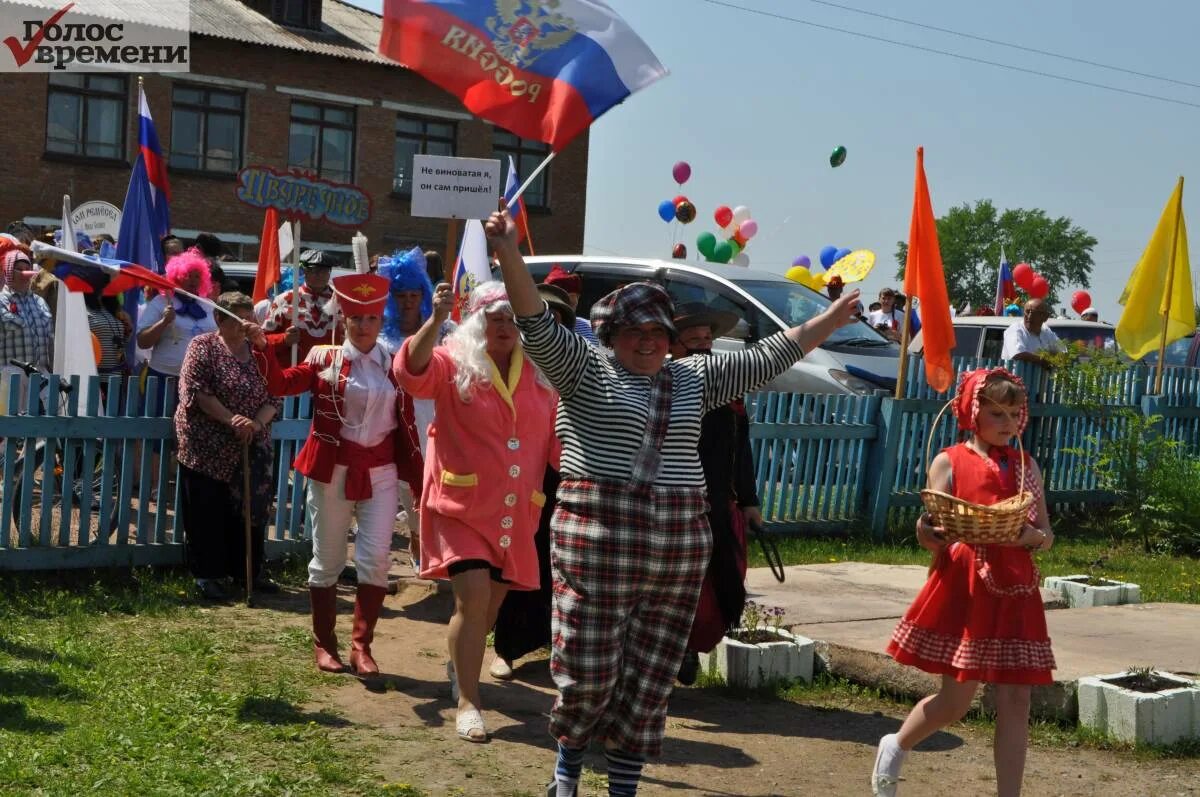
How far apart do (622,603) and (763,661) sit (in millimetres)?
2368

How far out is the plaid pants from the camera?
15.3 feet

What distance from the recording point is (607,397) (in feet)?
15.5

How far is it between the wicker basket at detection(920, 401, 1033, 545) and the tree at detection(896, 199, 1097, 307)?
90882 millimetres

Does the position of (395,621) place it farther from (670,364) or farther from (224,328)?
(670,364)

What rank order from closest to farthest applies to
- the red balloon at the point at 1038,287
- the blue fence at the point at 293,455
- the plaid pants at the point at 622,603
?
the plaid pants at the point at 622,603 → the blue fence at the point at 293,455 → the red balloon at the point at 1038,287

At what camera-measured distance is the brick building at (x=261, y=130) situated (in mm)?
28328

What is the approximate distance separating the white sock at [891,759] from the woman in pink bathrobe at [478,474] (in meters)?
1.55

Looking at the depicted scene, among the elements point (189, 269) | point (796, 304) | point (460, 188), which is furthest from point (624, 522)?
point (796, 304)

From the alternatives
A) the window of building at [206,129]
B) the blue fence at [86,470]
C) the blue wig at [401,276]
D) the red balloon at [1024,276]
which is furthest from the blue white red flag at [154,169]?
the window of building at [206,129]

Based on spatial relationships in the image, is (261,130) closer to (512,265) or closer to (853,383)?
(853,383)

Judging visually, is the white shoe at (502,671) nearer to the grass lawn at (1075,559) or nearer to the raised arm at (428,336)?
the raised arm at (428,336)

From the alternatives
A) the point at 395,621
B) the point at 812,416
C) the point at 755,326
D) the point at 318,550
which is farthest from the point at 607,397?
the point at 755,326

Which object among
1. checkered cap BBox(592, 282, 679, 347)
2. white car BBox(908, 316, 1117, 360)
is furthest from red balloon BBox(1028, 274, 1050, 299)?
checkered cap BBox(592, 282, 679, 347)

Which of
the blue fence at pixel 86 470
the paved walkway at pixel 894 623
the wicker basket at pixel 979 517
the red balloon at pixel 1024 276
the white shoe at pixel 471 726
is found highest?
the red balloon at pixel 1024 276
